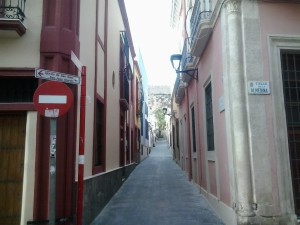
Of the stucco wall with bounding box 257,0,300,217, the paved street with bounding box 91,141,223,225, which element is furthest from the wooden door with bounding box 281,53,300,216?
the paved street with bounding box 91,141,223,225

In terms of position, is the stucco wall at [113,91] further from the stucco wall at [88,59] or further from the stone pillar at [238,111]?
the stone pillar at [238,111]

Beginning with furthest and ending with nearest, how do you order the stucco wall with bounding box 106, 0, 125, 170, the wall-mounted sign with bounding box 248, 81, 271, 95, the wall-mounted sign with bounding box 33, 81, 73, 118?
the stucco wall with bounding box 106, 0, 125, 170, the wall-mounted sign with bounding box 248, 81, 271, 95, the wall-mounted sign with bounding box 33, 81, 73, 118

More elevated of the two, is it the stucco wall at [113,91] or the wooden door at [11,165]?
the stucco wall at [113,91]

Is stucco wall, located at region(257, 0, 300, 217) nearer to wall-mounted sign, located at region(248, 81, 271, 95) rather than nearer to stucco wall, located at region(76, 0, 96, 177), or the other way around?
wall-mounted sign, located at region(248, 81, 271, 95)

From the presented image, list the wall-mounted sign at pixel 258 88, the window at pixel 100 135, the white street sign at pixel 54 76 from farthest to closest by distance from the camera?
the window at pixel 100 135 < the wall-mounted sign at pixel 258 88 < the white street sign at pixel 54 76

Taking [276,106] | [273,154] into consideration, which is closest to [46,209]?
[273,154]

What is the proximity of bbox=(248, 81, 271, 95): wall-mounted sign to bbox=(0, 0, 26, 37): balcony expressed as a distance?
4.15 metres

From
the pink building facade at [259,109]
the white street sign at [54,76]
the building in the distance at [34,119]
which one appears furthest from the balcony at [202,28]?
the white street sign at [54,76]

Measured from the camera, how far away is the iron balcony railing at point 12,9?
5621 millimetres

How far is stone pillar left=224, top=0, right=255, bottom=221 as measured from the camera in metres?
5.61

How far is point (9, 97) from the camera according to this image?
5777mm

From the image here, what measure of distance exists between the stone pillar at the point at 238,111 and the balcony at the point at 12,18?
12.3 feet

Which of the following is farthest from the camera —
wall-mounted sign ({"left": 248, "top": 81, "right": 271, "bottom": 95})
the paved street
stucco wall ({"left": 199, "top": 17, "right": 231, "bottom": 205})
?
the paved street

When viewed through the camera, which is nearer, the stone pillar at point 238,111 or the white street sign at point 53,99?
the white street sign at point 53,99
